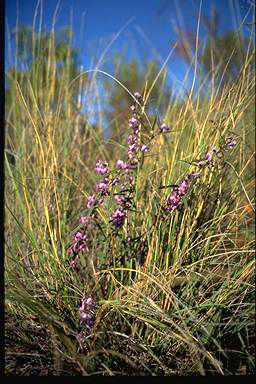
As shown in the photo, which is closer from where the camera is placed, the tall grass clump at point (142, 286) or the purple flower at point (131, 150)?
the tall grass clump at point (142, 286)

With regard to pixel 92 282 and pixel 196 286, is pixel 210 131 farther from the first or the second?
pixel 92 282

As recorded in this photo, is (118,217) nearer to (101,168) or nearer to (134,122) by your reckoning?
(101,168)

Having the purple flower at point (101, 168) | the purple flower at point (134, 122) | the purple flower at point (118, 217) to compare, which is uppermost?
the purple flower at point (134, 122)

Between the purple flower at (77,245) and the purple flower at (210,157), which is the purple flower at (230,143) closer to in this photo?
the purple flower at (210,157)

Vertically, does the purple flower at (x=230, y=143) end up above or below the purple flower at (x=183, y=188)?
above

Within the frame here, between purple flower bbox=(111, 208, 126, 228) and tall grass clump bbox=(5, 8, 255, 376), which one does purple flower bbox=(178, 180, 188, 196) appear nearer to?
tall grass clump bbox=(5, 8, 255, 376)

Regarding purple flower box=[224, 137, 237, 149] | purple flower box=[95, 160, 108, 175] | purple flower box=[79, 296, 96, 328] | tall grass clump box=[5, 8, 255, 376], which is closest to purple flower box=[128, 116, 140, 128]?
tall grass clump box=[5, 8, 255, 376]

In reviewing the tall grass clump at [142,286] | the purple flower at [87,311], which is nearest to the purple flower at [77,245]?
the tall grass clump at [142,286]

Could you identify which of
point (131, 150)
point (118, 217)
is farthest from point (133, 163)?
point (118, 217)

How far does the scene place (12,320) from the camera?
1052 mm

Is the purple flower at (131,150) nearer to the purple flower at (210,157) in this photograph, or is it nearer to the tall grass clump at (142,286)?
the tall grass clump at (142,286)

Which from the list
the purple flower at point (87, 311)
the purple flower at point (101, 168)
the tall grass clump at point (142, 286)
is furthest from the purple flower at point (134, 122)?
the purple flower at point (87, 311)

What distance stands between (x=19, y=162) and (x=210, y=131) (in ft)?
2.27

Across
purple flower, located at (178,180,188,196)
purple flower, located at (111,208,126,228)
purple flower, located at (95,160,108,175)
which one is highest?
purple flower, located at (95,160,108,175)
